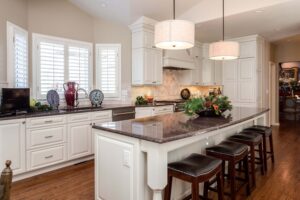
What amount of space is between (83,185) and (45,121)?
1.15 m

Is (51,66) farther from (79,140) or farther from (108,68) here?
(79,140)

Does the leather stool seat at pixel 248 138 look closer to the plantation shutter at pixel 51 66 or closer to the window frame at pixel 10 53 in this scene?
the plantation shutter at pixel 51 66

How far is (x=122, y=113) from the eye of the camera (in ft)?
14.6

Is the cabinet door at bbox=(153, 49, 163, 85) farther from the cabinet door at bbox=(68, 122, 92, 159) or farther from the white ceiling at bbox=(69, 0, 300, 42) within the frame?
the cabinet door at bbox=(68, 122, 92, 159)

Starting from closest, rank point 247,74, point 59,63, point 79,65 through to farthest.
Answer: point 59,63 → point 79,65 → point 247,74

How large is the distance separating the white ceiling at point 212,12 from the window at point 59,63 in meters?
0.89

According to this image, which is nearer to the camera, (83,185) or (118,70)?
(83,185)

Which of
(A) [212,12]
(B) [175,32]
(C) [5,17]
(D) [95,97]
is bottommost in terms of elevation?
(D) [95,97]

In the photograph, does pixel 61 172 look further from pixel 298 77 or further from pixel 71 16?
pixel 298 77

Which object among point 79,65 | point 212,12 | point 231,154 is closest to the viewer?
point 231,154

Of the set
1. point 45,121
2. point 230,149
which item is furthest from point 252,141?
point 45,121

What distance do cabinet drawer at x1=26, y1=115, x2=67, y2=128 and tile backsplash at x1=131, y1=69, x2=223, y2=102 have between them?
196 centimetres

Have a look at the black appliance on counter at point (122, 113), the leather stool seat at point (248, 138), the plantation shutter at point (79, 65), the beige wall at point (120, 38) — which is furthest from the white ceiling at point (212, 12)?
the leather stool seat at point (248, 138)

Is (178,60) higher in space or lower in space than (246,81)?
higher
